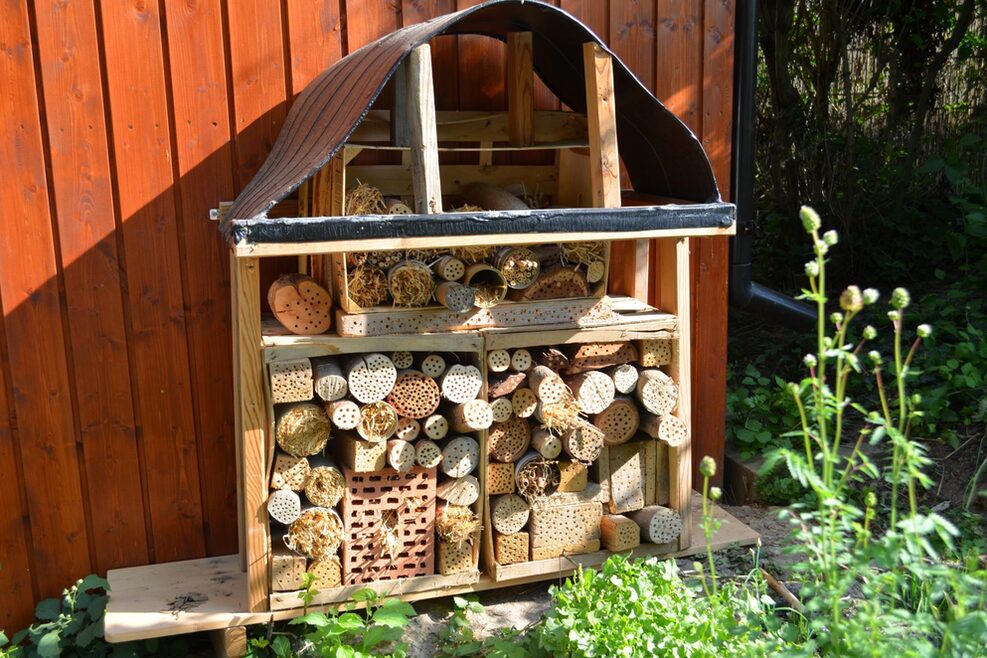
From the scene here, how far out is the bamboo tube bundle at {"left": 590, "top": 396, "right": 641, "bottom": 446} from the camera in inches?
149

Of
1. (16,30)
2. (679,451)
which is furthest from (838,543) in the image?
(16,30)

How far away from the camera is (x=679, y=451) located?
3.91 metres

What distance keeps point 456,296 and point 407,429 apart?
51 cm

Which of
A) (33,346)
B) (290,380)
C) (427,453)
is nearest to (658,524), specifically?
(427,453)

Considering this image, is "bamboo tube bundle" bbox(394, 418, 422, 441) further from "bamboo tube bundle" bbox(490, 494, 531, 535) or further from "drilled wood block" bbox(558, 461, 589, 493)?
"drilled wood block" bbox(558, 461, 589, 493)

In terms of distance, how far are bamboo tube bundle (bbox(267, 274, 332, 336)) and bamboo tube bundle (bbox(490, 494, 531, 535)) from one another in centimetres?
93

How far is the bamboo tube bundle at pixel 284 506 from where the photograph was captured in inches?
134

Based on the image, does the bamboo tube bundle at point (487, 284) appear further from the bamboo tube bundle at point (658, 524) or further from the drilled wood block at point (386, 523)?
the bamboo tube bundle at point (658, 524)

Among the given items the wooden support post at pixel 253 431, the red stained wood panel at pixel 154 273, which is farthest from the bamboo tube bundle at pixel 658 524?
the red stained wood panel at pixel 154 273

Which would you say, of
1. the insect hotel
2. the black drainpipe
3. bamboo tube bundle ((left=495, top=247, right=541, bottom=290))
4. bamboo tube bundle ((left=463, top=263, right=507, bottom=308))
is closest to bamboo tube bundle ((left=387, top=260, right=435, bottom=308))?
the insect hotel

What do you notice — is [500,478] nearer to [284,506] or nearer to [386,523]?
[386,523]

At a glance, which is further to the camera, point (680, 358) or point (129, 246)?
point (680, 358)

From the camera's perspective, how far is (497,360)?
3594 millimetres

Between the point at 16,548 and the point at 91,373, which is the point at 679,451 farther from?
the point at 16,548
